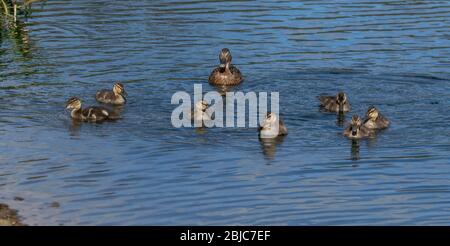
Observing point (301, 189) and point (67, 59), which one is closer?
point (301, 189)

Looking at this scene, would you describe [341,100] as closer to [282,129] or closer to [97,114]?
[282,129]

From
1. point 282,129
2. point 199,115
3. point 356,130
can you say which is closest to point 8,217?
point 282,129

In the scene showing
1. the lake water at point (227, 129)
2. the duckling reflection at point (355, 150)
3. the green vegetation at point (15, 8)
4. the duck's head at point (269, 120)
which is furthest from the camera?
the green vegetation at point (15, 8)

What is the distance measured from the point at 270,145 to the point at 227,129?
107cm

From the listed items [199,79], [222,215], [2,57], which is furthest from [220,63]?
[222,215]

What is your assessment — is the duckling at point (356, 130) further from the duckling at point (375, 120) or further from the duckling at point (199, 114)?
the duckling at point (199, 114)

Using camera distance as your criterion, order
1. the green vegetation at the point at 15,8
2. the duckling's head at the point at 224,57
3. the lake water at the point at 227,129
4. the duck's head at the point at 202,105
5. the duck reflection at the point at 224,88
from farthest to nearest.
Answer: the green vegetation at the point at 15,8 → the duckling's head at the point at 224,57 → the duck reflection at the point at 224,88 → the duck's head at the point at 202,105 → the lake water at the point at 227,129

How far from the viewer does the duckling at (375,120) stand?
56.0 ft

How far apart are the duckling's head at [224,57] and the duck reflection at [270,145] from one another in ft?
13.3

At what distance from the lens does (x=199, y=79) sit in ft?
68.2

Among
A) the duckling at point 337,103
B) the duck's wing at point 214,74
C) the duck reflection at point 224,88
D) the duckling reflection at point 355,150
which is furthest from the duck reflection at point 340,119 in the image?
the duck's wing at point 214,74

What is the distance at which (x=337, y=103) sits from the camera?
A: 59.1 feet

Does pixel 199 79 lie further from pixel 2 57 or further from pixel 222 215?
pixel 222 215
